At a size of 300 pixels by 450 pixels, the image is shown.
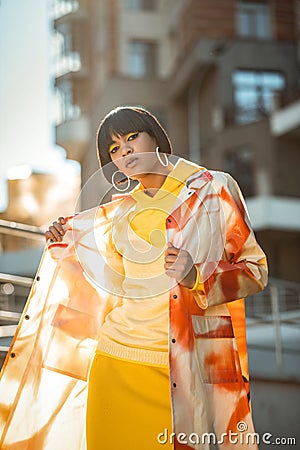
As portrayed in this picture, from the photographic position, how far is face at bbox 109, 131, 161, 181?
2.35 m

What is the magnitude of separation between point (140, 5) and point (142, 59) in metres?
1.43

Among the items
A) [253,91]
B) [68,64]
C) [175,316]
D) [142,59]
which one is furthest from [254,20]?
[175,316]

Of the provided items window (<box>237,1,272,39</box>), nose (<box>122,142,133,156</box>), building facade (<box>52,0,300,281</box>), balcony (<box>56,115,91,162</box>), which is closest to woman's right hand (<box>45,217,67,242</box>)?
nose (<box>122,142,133,156</box>)

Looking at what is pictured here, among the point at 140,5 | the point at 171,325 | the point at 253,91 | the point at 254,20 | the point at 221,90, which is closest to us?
the point at 171,325

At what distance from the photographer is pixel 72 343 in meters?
2.47

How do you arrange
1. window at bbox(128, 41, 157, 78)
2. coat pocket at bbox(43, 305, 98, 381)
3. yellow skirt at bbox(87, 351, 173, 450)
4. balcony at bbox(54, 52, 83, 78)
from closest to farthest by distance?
yellow skirt at bbox(87, 351, 173, 450) < coat pocket at bbox(43, 305, 98, 381) < window at bbox(128, 41, 157, 78) < balcony at bbox(54, 52, 83, 78)

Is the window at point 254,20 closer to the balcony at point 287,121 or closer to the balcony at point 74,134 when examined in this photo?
the balcony at point 287,121

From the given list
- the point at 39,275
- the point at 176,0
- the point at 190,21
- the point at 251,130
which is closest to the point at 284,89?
the point at 251,130

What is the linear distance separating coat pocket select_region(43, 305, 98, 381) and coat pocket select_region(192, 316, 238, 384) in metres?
0.42

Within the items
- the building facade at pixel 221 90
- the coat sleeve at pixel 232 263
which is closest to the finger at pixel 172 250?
the coat sleeve at pixel 232 263

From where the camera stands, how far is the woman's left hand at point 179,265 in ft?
6.62

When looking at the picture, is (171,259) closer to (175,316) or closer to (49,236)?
(175,316)

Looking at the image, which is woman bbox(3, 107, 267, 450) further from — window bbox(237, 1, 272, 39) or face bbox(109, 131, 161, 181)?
window bbox(237, 1, 272, 39)

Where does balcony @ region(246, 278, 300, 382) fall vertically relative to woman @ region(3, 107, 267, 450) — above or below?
below
